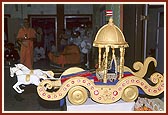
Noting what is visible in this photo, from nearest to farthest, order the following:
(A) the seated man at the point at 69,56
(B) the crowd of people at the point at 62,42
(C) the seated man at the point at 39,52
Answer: (A) the seated man at the point at 69,56 → (B) the crowd of people at the point at 62,42 → (C) the seated man at the point at 39,52

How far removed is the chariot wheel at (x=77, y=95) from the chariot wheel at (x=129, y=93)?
0.17 m

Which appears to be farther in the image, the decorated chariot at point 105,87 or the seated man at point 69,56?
the seated man at point 69,56

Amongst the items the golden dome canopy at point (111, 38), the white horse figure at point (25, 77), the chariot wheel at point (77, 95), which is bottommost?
the chariot wheel at point (77, 95)

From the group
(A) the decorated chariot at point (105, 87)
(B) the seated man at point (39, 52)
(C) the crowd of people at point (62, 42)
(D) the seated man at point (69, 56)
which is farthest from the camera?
(B) the seated man at point (39, 52)

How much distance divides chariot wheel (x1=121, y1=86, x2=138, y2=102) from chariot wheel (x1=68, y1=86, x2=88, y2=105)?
17cm

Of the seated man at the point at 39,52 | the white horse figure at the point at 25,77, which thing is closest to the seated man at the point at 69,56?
the seated man at the point at 39,52

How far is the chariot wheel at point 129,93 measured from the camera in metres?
1.17

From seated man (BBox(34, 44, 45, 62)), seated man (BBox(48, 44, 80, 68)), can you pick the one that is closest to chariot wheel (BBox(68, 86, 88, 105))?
seated man (BBox(48, 44, 80, 68))

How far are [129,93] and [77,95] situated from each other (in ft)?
0.73

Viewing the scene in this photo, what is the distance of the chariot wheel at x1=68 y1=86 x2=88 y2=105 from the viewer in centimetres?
113

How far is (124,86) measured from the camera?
3.79 ft

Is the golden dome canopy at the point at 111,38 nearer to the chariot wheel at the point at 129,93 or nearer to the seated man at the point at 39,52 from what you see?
the chariot wheel at the point at 129,93

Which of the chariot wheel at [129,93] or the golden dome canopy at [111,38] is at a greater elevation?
the golden dome canopy at [111,38]

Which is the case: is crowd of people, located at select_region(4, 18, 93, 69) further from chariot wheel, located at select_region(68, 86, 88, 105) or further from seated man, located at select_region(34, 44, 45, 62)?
chariot wheel, located at select_region(68, 86, 88, 105)
